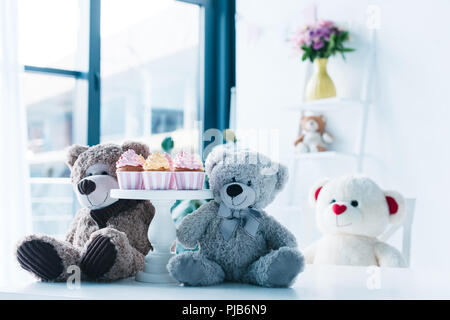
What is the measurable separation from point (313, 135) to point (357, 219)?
114 cm

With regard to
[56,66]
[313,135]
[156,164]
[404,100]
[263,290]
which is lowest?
[263,290]

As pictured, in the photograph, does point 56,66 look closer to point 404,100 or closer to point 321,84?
point 321,84

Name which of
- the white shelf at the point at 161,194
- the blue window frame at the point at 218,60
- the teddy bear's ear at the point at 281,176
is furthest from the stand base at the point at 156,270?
the blue window frame at the point at 218,60

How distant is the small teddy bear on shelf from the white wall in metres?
0.08

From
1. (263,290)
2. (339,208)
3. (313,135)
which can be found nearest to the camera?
(263,290)

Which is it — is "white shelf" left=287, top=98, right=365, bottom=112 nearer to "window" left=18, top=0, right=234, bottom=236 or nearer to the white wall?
the white wall

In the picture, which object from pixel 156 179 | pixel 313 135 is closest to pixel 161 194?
pixel 156 179

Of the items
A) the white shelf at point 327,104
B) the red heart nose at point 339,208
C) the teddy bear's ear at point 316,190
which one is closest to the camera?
the red heart nose at point 339,208

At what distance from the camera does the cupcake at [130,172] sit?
3.07 feet

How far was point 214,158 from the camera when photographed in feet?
3.28

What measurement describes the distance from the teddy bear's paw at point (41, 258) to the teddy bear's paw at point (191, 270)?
205mm

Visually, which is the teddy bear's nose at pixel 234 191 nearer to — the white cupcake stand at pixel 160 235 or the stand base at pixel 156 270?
the white cupcake stand at pixel 160 235

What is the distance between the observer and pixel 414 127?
2.28 metres

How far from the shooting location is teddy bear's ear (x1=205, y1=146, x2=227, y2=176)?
991 mm
